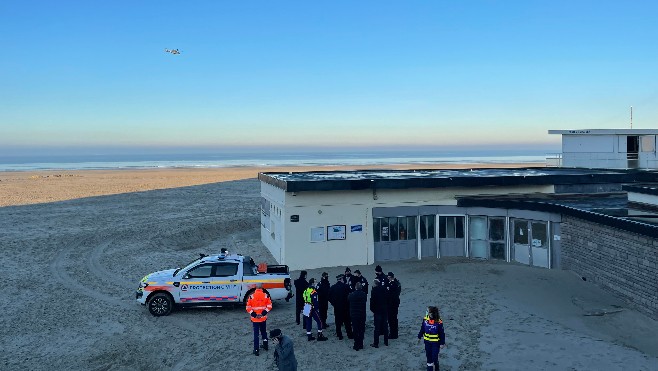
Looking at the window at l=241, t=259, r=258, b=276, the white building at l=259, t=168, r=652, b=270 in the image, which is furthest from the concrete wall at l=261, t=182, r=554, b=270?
the window at l=241, t=259, r=258, b=276

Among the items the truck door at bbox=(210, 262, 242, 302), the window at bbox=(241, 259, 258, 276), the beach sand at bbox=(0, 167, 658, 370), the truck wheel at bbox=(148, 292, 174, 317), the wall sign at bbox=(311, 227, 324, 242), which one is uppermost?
the wall sign at bbox=(311, 227, 324, 242)

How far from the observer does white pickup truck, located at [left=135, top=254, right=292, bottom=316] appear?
51.1ft

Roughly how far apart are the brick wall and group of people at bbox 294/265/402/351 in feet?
22.8

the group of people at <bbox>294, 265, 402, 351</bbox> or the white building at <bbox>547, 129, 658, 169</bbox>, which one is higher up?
the white building at <bbox>547, 129, 658, 169</bbox>

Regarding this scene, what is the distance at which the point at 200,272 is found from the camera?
52.1 ft

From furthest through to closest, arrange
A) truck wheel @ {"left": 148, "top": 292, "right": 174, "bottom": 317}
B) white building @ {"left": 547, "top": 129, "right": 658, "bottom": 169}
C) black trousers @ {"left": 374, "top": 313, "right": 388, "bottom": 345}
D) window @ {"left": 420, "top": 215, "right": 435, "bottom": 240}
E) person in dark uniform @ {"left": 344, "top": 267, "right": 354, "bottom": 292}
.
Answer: white building @ {"left": 547, "top": 129, "right": 658, "bottom": 169}, window @ {"left": 420, "top": 215, "right": 435, "bottom": 240}, truck wheel @ {"left": 148, "top": 292, "right": 174, "bottom": 317}, person in dark uniform @ {"left": 344, "top": 267, "right": 354, "bottom": 292}, black trousers @ {"left": 374, "top": 313, "right": 388, "bottom": 345}

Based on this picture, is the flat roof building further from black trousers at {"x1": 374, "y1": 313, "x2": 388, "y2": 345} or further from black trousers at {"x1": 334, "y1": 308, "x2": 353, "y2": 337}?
black trousers at {"x1": 374, "y1": 313, "x2": 388, "y2": 345}

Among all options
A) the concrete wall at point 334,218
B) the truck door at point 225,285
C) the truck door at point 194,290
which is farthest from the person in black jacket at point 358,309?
the concrete wall at point 334,218

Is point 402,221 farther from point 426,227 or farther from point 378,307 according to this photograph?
point 378,307

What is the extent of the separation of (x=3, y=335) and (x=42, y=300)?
3277 millimetres

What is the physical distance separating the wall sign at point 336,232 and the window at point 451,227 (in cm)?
447

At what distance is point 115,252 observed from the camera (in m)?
24.8

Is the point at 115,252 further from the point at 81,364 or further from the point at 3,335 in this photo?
the point at 81,364

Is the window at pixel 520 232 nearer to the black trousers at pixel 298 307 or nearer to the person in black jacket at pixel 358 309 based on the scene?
the black trousers at pixel 298 307
